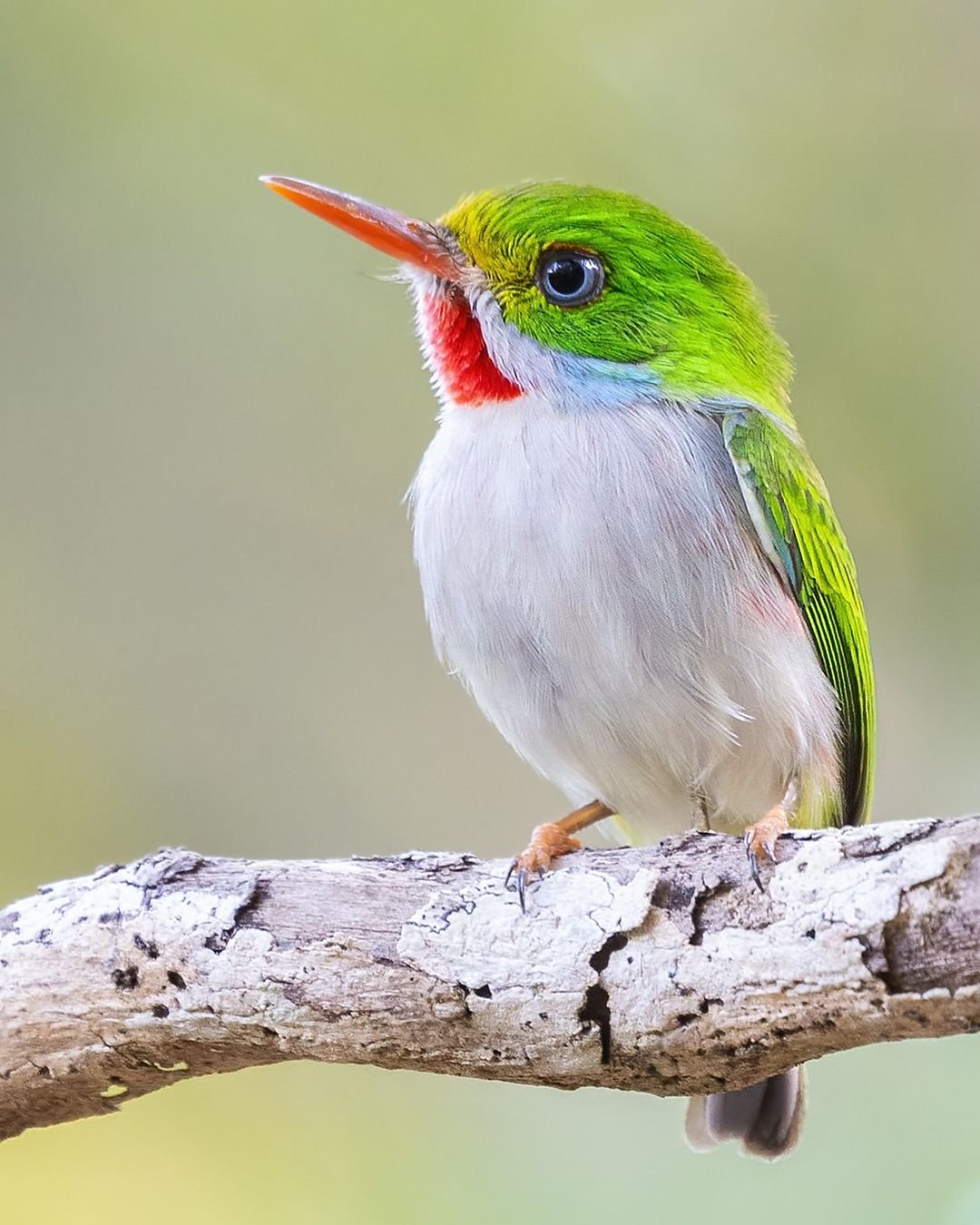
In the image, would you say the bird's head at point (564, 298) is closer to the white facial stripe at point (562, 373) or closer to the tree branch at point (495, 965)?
the white facial stripe at point (562, 373)

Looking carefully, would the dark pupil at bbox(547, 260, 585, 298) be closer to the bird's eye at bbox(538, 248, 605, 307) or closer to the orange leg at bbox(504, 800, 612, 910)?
the bird's eye at bbox(538, 248, 605, 307)

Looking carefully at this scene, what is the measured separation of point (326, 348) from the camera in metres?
4.94

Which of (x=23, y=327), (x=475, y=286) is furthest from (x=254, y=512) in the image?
Answer: (x=475, y=286)

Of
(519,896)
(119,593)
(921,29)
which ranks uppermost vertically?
(921,29)

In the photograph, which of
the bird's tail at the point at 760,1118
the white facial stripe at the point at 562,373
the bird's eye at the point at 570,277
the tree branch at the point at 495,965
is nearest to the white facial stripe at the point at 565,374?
the white facial stripe at the point at 562,373

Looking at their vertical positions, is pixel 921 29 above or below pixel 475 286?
above

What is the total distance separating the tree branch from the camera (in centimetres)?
173

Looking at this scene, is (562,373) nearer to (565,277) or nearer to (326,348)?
(565,277)

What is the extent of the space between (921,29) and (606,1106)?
3.56 m

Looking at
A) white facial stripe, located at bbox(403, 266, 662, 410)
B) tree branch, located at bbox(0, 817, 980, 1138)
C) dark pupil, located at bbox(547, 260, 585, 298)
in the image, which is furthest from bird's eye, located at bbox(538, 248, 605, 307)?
tree branch, located at bbox(0, 817, 980, 1138)

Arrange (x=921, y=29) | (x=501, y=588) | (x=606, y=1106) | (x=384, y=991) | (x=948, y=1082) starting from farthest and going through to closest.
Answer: (x=921, y=29)
(x=606, y=1106)
(x=948, y=1082)
(x=501, y=588)
(x=384, y=991)

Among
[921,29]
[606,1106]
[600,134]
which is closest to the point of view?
[606,1106]

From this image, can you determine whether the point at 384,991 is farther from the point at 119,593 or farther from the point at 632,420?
the point at 119,593

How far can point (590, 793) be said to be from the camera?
294cm
